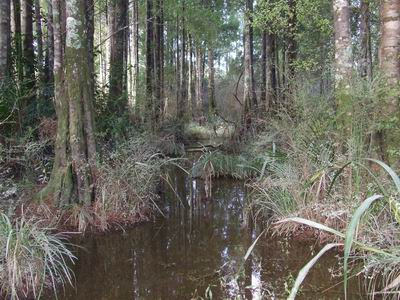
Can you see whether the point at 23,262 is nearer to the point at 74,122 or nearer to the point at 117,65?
the point at 74,122

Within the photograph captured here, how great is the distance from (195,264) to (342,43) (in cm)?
351

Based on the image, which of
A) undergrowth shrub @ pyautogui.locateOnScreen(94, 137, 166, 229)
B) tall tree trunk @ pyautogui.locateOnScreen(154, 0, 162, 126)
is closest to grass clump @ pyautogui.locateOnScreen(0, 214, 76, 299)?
undergrowth shrub @ pyautogui.locateOnScreen(94, 137, 166, 229)

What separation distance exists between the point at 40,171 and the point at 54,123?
2.76 ft

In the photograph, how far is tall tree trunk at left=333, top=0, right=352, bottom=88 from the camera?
17.7 ft

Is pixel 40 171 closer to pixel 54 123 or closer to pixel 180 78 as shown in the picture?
pixel 54 123

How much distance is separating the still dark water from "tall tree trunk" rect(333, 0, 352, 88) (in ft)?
7.58

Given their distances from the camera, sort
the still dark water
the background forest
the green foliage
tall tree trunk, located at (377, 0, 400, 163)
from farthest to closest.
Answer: the green foliage < tall tree trunk, located at (377, 0, 400, 163) < the background forest < the still dark water

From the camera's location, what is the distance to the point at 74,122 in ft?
19.3

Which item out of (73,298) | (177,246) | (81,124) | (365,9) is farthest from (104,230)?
(365,9)

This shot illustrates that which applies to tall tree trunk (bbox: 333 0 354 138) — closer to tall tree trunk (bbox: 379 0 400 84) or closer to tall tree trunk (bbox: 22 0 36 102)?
tall tree trunk (bbox: 379 0 400 84)

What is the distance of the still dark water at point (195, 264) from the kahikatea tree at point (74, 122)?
911 millimetres

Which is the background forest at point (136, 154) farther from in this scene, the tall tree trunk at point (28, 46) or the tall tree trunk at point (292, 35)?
the tall tree trunk at point (292, 35)

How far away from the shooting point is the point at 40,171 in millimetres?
6441

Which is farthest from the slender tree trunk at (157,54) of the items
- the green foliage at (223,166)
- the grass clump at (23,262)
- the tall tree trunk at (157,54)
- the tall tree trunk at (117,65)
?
the grass clump at (23,262)
